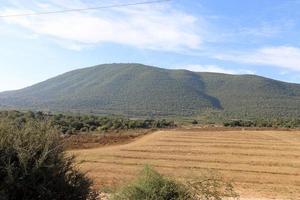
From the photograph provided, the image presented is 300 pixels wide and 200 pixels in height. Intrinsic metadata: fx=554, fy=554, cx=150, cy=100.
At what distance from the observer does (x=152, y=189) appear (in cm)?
1066

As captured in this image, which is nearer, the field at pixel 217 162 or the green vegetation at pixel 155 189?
the green vegetation at pixel 155 189

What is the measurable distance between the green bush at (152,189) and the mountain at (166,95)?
121 meters

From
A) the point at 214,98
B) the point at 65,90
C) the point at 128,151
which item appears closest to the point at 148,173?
the point at 128,151

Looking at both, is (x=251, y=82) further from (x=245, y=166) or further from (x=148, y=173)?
(x=148, y=173)

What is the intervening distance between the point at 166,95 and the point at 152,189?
14582 centimetres

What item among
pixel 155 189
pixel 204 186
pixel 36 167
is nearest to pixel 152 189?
pixel 155 189

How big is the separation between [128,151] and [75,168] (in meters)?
23.3

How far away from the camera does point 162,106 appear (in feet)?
479

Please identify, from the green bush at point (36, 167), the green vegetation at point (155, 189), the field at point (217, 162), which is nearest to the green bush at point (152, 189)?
the green vegetation at point (155, 189)

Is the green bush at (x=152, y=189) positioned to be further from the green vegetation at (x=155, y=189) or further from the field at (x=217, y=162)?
the field at (x=217, y=162)

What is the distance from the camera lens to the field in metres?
21.5

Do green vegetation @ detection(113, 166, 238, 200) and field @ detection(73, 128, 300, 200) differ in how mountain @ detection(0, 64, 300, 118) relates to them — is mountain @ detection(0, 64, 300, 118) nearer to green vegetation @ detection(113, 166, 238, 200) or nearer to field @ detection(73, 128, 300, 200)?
field @ detection(73, 128, 300, 200)

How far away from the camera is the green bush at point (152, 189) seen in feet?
34.7

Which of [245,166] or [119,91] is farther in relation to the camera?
[119,91]
